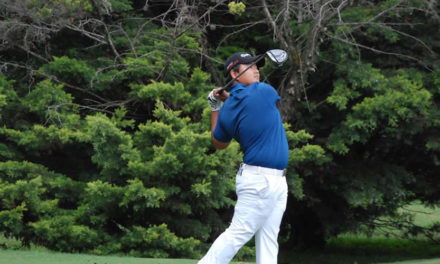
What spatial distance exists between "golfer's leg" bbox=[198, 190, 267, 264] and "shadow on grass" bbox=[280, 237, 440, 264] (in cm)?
1057

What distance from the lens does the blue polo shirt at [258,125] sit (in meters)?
4.85

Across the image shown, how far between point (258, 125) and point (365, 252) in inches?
541

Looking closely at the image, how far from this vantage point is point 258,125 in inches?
191

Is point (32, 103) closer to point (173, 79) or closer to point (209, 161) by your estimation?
point (173, 79)

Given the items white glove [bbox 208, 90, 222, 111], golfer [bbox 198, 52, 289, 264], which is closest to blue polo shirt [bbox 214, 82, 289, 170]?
golfer [bbox 198, 52, 289, 264]

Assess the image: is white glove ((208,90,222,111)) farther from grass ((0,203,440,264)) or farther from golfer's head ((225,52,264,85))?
grass ((0,203,440,264))

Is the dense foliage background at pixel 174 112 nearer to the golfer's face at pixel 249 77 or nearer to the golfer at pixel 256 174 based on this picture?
the golfer's face at pixel 249 77

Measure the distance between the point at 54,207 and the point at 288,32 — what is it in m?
5.24

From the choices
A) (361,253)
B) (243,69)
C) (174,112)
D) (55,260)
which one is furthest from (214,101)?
(361,253)

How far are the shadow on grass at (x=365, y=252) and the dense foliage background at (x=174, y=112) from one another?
2.00 m

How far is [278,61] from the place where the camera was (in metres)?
5.15

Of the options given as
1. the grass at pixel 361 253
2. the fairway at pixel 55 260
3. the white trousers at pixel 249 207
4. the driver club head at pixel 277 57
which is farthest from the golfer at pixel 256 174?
the grass at pixel 361 253

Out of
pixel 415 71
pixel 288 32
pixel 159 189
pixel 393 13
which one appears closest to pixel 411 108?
pixel 415 71

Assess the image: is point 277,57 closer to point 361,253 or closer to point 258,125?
point 258,125
